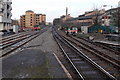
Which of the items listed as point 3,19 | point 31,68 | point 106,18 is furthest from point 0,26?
point 31,68

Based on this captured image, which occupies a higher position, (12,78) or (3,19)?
(3,19)

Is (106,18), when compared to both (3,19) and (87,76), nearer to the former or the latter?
(3,19)

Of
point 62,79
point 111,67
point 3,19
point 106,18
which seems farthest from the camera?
point 106,18

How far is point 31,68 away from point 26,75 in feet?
4.21

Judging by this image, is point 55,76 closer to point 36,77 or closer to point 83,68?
point 36,77

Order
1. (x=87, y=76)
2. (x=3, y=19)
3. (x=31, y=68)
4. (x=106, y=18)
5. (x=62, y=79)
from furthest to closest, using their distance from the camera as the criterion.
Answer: (x=106, y=18) → (x=3, y=19) → (x=31, y=68) → (x=87, y=76) → (x=62, y=79)

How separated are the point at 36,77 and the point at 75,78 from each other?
1915mm

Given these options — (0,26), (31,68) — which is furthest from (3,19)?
(31,68)

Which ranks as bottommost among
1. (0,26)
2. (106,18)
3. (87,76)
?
(87,76)

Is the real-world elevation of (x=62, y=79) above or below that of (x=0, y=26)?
below

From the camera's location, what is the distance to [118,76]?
781cm

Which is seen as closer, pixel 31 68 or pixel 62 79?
pixel 62 79

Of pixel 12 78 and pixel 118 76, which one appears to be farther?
pixel 118 76

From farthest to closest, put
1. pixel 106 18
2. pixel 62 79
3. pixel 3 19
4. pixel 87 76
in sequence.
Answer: pixel 106 18 → pixel 3 19 → pixel 87 76 → pixel 62 79
